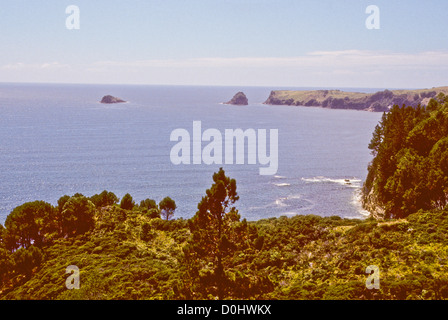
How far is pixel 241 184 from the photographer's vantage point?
116000 mm

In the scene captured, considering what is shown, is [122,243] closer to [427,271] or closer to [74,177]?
[427,271]

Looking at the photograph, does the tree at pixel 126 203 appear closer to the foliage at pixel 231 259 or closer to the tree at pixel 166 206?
the tree at pixel 166 206

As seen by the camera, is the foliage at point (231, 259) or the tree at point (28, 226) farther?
the tree at point (28, 226)

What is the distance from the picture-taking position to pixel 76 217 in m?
49.0

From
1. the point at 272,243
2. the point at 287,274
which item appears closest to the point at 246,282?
the point at 287,274

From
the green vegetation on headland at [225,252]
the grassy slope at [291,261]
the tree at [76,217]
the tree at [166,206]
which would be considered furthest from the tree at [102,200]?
the grassy slope at [291,261]

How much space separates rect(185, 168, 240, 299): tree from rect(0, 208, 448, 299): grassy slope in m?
2.81

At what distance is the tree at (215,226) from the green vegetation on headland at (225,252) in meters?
0.09

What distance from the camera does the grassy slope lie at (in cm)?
2966

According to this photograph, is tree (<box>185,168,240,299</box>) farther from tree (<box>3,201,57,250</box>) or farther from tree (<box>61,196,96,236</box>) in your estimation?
tree (<box>3,201,57,250</box>)

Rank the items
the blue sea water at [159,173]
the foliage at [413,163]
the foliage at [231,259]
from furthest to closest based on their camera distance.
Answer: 1. the blue sea water at [159,173]
2. the foliage at [413,163]
3. the foliage at [231,259]

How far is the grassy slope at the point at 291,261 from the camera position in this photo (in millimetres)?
29656

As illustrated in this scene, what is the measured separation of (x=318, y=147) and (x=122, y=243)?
465ft
